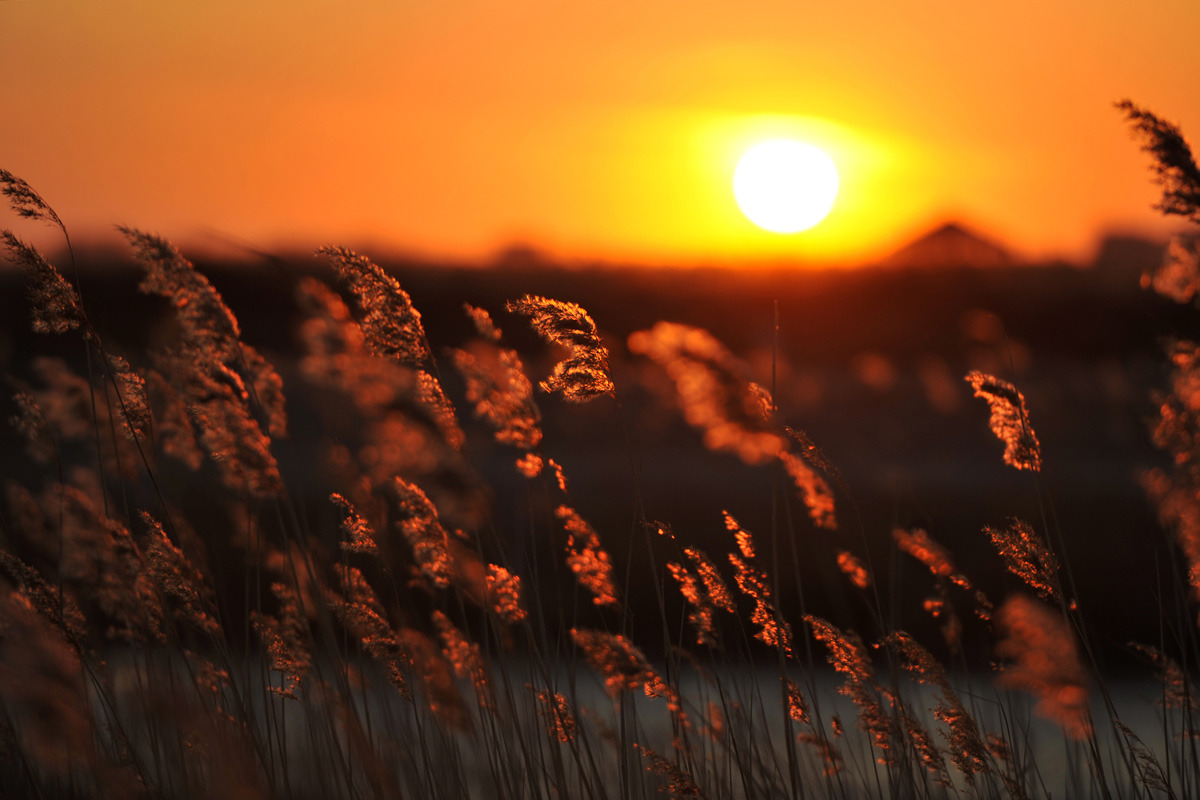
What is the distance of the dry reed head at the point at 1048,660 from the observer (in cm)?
179

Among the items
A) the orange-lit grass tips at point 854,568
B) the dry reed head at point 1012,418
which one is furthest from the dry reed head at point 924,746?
the dry reed head at point 1012,418

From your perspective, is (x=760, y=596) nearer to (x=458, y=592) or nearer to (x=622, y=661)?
(x=622, y=661)

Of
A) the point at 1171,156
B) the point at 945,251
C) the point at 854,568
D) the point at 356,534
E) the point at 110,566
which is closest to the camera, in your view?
the point at 1171,156

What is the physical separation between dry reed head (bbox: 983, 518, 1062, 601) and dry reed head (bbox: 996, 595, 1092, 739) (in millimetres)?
54

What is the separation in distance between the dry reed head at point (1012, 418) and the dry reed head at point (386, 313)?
1139 millimetres

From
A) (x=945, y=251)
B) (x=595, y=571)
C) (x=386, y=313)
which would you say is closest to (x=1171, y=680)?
(x=595, y=571)

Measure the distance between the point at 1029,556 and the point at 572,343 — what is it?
1005mm

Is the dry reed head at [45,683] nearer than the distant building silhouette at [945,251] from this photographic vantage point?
Yes

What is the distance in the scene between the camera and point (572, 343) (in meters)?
1.95

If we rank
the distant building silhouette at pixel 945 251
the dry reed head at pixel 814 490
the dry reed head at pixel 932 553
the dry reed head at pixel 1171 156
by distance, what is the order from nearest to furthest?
the dry reed head at pixel 1171 156
the dry reed head at pixel 932 553
the dry reed head at pixel 814 490
the distant building silhouette at pixel 945 251

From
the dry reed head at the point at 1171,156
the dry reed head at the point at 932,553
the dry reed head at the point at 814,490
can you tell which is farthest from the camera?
the dry reed head at the point at 814,490

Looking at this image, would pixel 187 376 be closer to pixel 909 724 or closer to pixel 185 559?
pixel 185 559

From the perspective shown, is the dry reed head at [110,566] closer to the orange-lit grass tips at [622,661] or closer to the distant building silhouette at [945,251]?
the orange-lit grass tips at [622,661]

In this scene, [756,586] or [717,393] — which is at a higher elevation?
[717,393]
